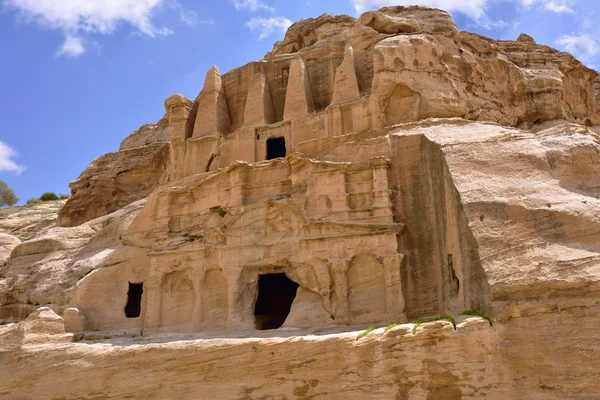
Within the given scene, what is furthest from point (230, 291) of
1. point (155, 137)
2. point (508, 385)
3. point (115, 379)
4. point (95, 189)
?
point (155, 137)

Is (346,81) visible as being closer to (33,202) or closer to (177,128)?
(177,128)

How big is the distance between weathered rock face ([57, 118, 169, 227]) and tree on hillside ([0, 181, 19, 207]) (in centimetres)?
2748

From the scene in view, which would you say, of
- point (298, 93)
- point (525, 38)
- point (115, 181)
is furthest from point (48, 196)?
point (525, 38)

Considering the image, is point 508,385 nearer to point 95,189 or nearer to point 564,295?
point 564,295

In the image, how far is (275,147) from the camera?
2642 centimetres

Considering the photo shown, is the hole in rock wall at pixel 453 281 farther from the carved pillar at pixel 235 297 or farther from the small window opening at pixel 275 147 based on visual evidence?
the small window opening at pixel 275 147

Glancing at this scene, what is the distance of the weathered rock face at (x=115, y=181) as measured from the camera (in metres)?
37.2

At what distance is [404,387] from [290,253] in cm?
764

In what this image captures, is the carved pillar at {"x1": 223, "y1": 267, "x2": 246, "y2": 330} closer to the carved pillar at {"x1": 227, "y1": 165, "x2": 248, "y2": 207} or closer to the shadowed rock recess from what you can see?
the shadowed rock recess

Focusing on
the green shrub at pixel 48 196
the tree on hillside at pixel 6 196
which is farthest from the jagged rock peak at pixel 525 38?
the tree on hillside at pixel 6 196

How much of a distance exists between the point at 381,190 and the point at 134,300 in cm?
1040

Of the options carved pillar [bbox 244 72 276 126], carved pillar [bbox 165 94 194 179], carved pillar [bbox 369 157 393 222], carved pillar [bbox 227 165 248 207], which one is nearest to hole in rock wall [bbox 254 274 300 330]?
carved pillar [bbox 227 165 248 207]

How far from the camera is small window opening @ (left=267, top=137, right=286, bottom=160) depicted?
26.0 meters

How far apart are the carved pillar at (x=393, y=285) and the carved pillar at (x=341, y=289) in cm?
119
